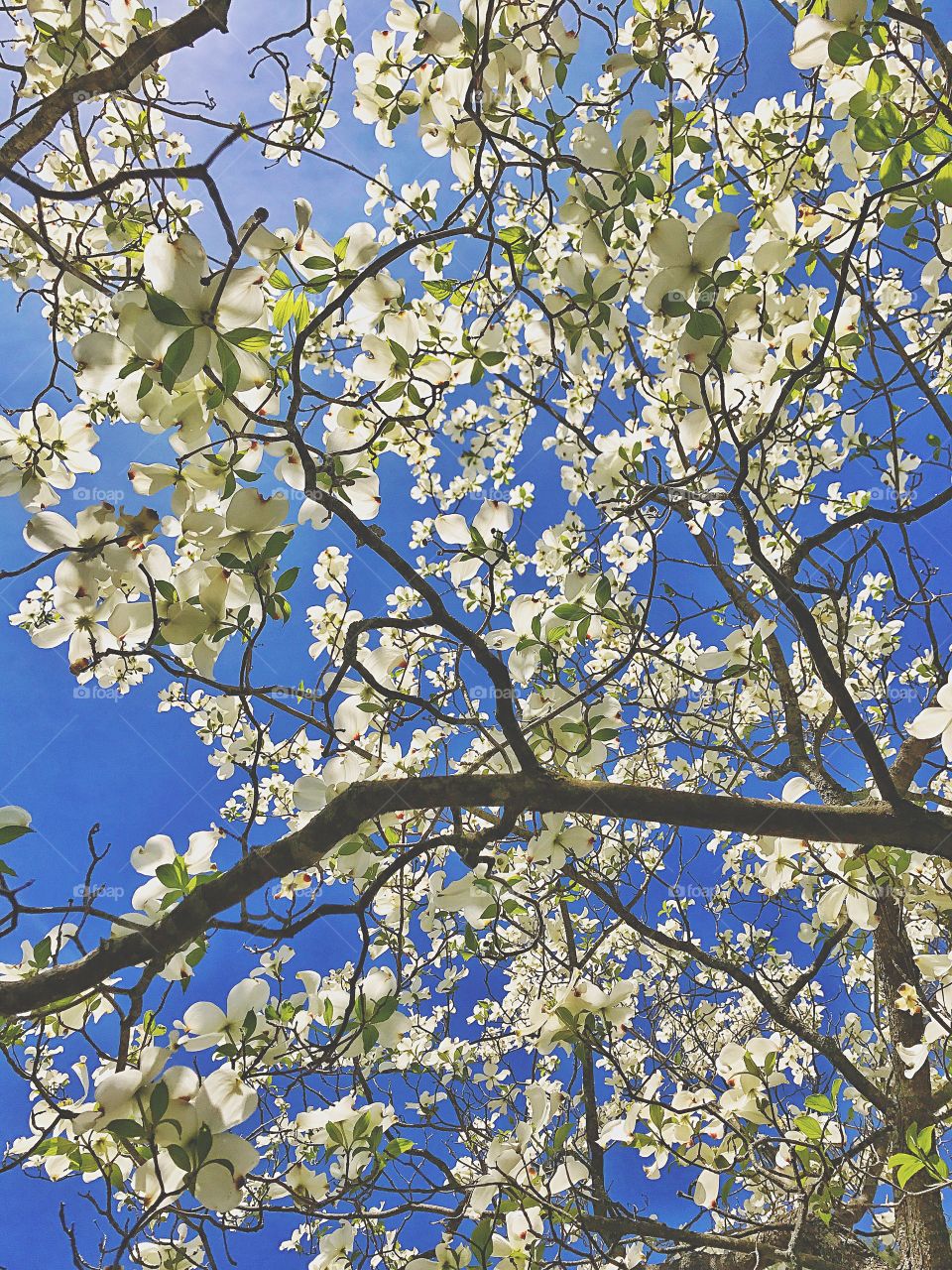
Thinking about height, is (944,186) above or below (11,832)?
above

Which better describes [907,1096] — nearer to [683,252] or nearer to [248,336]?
[683,252]

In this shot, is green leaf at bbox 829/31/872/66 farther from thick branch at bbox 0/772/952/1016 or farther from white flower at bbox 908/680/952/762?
thick branch at bbox 0/772/952/1016

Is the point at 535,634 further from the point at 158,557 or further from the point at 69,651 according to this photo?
the point at 69,651

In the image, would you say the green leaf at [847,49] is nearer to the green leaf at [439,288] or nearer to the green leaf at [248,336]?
the green leaf at [439,288]

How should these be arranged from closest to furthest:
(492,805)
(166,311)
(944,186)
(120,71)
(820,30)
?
(166,311) → (944,186) → (820,30) → (492,805) → (120,71)

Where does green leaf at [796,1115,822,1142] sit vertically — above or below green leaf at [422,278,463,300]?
below

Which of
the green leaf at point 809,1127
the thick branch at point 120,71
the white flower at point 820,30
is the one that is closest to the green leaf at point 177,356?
the white flower at point 820,30

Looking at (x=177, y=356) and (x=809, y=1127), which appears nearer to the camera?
(x=177, y=356)

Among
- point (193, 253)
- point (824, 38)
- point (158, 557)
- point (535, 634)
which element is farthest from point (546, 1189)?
point (824, 38)

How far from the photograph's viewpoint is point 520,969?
3607mm

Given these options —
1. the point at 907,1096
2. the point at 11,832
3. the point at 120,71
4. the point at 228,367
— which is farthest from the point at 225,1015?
the point at 907,1096

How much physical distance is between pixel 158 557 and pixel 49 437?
333mm

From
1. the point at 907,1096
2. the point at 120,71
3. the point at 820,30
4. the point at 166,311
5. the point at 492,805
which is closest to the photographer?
the point at 166,311

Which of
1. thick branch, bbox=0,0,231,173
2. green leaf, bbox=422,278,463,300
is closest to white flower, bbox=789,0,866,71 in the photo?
green leaf, bbox=422,278,463,300
